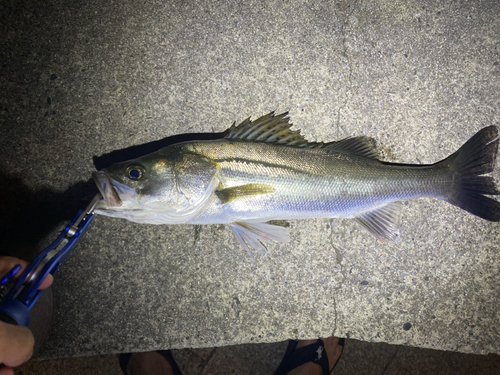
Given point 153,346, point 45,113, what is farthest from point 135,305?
point 45,113

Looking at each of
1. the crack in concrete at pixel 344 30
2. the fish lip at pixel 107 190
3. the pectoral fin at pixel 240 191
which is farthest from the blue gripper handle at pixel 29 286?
the crack in concrete at pixel 344 30

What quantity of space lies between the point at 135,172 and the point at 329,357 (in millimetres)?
2781

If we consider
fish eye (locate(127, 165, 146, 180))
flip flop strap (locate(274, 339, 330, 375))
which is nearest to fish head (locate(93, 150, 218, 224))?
fish eye (locate(127, 165, 146, 180))

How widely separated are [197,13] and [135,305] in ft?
8.81

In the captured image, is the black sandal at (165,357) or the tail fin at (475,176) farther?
the black sandal at (165,357)

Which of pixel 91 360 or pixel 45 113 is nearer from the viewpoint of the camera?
pixel 45 113

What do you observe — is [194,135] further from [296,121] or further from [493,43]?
[493,43]

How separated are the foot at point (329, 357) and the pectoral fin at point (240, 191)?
2014 millimetres

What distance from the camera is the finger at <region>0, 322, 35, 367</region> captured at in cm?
143

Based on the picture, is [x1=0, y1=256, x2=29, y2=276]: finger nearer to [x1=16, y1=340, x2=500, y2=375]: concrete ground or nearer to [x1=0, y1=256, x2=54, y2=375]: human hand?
[x1=0, y1=256, x2=54, y2=375]: human hand

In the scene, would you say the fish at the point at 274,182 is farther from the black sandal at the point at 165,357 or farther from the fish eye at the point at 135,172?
the black sandal at the point at 165,357

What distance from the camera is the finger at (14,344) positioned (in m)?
1.43

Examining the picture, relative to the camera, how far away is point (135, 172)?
5.61 feet

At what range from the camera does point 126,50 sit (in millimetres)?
2264
